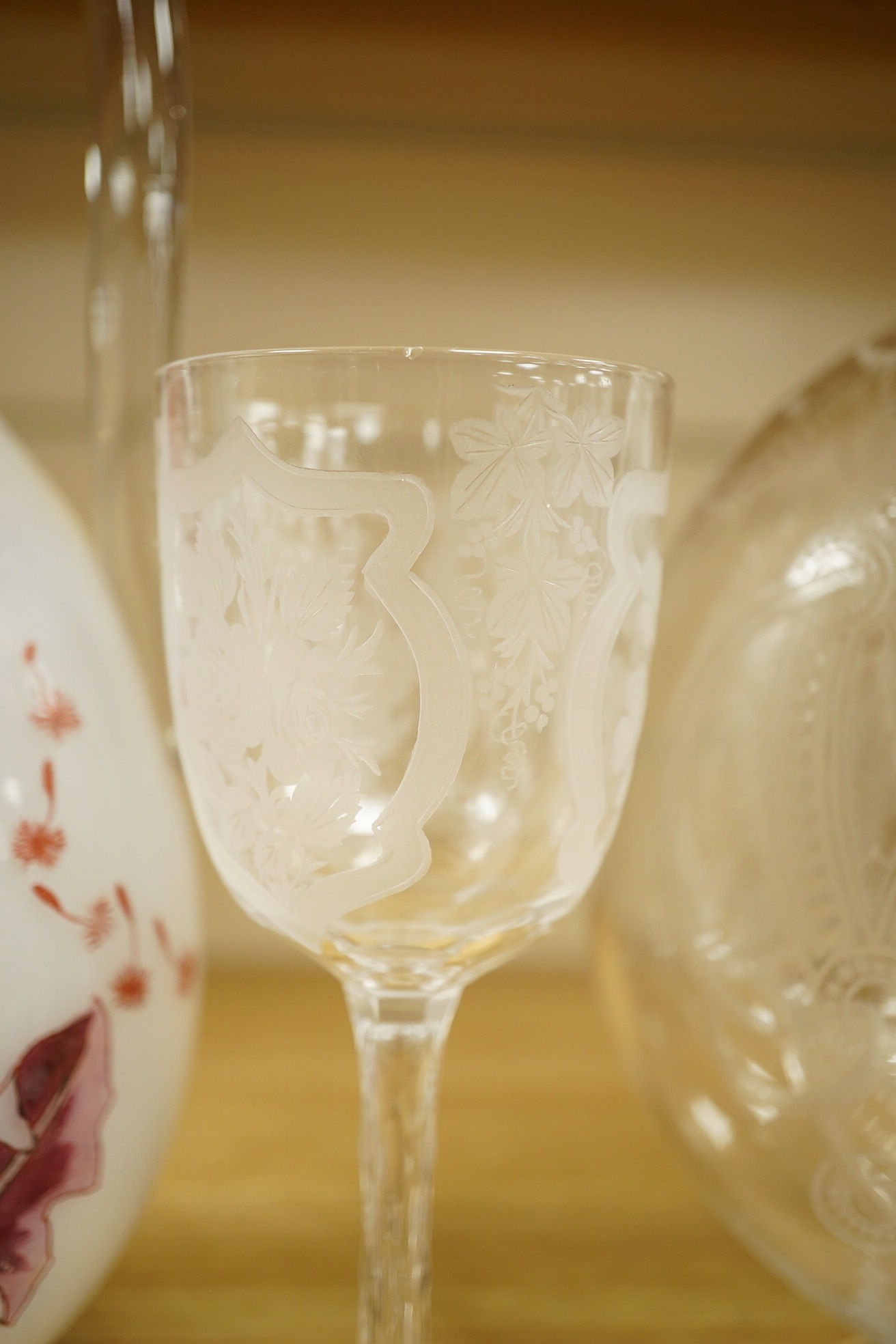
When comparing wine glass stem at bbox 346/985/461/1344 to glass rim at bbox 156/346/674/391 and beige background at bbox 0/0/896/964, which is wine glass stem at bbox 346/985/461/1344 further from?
beige background at bbox 0/0/896/964

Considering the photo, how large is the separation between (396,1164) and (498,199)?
37 centimetres

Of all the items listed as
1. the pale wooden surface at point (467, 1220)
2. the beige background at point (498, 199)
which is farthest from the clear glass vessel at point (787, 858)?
the beige background at point (498, 199)

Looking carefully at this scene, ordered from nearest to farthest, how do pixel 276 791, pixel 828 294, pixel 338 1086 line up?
pixel 276 791 → pixel 338 1086 → pixel 828 294

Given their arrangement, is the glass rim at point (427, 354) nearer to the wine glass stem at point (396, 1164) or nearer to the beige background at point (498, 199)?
the wine glass stem at point (396, 1164)

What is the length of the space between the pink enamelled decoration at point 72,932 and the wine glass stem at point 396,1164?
0.05 meters

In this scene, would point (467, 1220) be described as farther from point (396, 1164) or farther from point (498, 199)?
point (498, 199)

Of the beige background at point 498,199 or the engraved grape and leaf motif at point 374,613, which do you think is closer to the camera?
the engraved grape and leaf motif at point 374,613

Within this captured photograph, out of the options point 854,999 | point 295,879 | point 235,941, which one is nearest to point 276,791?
point 295,879

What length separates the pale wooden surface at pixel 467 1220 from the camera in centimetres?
28

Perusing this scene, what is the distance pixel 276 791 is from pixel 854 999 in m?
0.12

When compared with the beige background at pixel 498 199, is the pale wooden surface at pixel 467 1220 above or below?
below

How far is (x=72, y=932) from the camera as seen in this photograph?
24cm

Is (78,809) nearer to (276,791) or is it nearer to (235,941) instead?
(276,791)

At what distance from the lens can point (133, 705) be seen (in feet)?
0.90
